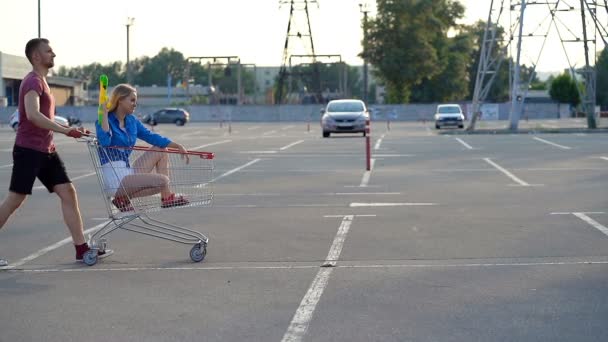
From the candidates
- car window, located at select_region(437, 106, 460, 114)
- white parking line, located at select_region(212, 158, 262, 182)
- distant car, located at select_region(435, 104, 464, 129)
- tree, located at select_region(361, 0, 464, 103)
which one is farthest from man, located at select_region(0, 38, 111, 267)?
tree, located at select_region(361, 0, 464, 103)

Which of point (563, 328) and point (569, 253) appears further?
point (569, 253)

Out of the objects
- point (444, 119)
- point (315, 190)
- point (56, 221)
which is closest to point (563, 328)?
point (56, 221)

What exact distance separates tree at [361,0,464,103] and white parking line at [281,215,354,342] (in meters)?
88.9

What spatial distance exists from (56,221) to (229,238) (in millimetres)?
2793

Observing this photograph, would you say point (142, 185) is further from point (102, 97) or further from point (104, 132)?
point (102, 97)

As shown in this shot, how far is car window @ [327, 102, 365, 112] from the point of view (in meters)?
40.4

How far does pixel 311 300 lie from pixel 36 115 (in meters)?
2.87

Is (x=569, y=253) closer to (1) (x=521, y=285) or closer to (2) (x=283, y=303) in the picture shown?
(1) (x=521, y=285)

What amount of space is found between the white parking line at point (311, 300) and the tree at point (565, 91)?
102 meters

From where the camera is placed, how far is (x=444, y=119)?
58.2 meters

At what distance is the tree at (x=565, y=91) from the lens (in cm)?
10844

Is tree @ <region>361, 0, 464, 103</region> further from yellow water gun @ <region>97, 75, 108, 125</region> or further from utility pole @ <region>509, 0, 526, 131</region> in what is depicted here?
yellow water gun @ <region>97, 75, 108, 125</region>

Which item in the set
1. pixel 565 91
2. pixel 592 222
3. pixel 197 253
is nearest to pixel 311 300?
pixel 197 253

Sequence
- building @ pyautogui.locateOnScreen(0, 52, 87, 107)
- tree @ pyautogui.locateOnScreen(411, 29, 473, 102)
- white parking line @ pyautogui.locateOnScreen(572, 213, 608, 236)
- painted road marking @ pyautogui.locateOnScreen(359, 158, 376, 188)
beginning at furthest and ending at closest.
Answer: tree @ pyautogui.locateOnScreen(411, 29, 473, 102), building @ pyautogui.locateOnScreen(0, 52, 87, 107), painted road marking @ pyautogui.locateOnScreen(359, 158, 376, 188), white parking line @ pyautogui.locateOnScreen(572, 213, 608, 236)
